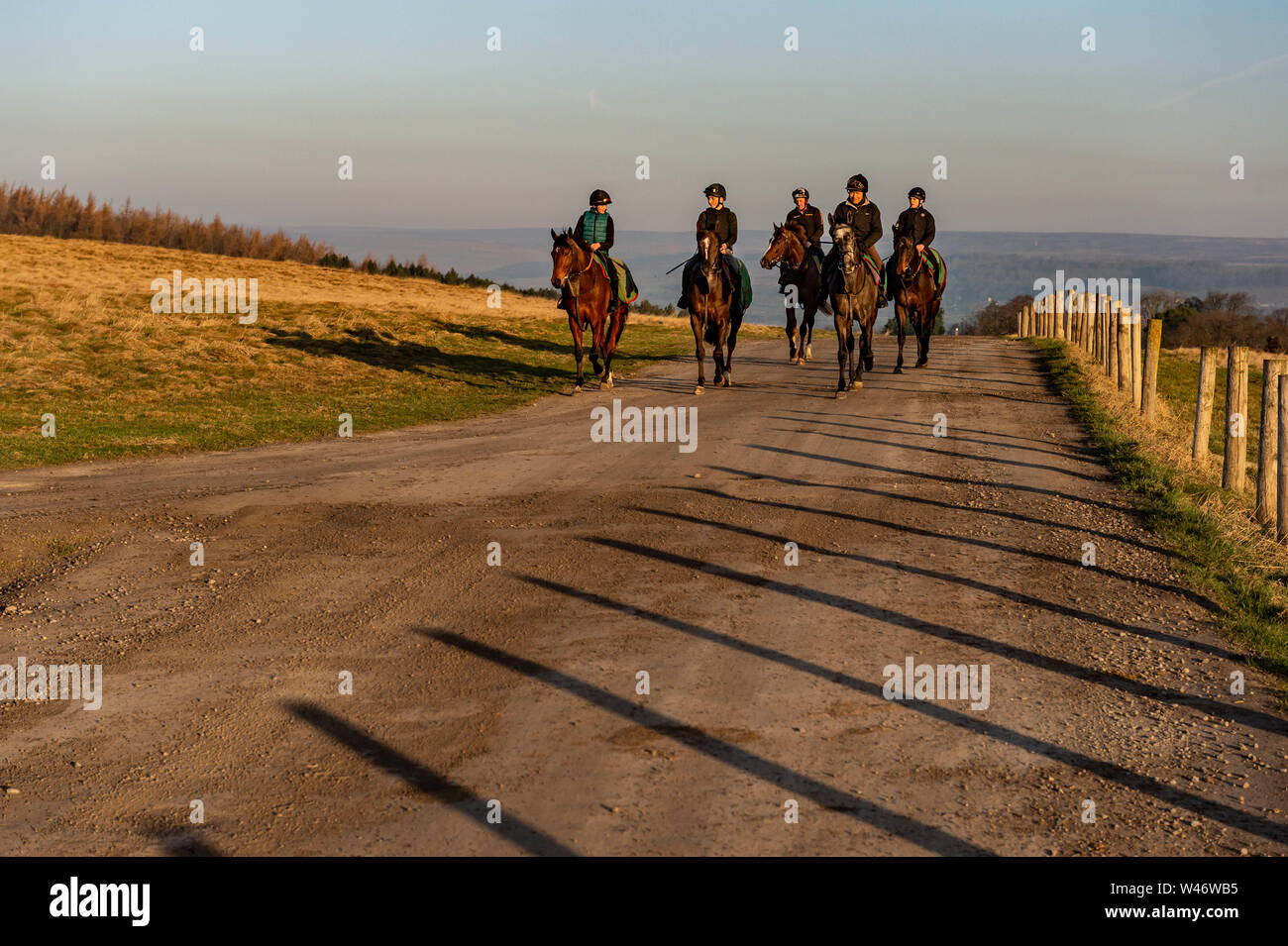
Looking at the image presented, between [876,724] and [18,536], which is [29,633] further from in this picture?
[876,724]

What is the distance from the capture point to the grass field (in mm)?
18625

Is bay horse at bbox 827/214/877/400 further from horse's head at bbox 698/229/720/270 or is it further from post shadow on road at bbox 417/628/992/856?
post shadow on road at bbox 417/628/992/856

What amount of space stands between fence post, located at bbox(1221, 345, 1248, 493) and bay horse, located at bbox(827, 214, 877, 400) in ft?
23.0

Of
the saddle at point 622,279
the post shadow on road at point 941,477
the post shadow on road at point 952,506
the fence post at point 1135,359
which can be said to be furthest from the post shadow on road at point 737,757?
the fence post at point 1135,359

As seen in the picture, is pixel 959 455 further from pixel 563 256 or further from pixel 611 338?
pixel 611 338

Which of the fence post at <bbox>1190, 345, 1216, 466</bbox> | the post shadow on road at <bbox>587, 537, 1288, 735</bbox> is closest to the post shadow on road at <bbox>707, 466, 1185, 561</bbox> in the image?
the post shadow on road at <bbox>587, 537, 1288, 735</bbox>

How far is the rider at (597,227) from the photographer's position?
856 inches

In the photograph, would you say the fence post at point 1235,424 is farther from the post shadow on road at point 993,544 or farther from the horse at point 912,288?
the horse at point 912,288

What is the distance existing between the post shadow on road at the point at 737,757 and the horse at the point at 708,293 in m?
14.6

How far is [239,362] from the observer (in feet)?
87.9

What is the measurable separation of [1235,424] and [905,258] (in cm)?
998

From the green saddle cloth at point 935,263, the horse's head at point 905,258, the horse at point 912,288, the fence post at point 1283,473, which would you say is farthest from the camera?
the green saddle cloth at point 935,263
